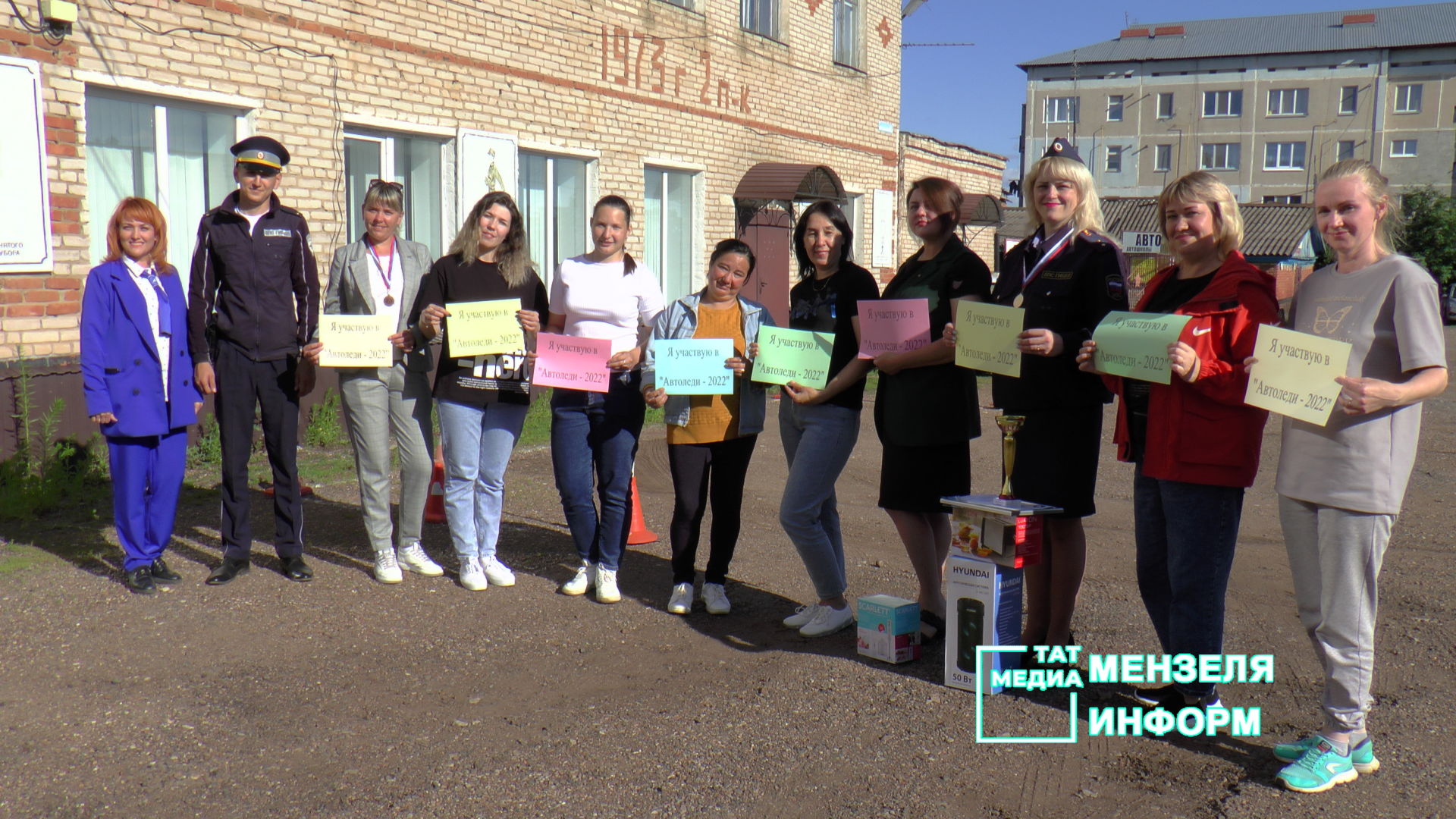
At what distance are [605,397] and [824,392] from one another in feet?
3.73

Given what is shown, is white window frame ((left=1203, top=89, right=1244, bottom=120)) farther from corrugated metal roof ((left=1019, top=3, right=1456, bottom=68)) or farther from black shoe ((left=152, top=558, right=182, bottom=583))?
black shoe ((left=152, top=558, right=182, bottom=583))

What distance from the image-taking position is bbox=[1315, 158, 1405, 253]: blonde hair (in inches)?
125

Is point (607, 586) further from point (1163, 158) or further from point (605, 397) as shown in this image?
point (1163, 158)

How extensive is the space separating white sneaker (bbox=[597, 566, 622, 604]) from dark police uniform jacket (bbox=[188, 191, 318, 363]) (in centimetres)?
194

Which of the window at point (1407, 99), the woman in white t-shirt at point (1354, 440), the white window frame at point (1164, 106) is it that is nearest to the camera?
the woman in white t-shirt at point (1354, 440)

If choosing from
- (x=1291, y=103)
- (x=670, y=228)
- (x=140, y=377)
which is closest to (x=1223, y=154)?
(x=1291, y=103)

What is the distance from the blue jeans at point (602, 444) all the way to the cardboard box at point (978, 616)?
5.75 ft

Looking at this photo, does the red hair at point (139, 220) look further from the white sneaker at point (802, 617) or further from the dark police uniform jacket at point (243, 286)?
the white sneaker at point (802, 617)

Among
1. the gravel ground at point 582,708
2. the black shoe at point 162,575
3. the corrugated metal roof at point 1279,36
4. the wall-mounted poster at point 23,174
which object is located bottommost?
the gravel ground at point 582,708

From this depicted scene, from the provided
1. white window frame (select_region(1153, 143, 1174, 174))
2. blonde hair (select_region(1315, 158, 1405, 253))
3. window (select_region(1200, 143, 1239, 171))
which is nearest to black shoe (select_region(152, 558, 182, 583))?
blonde hair (select_region(1315, 158, 1405, 253))

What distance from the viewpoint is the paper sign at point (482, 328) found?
201 inches

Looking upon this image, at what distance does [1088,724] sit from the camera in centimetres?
381

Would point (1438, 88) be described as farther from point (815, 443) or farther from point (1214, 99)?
point (815, 443)

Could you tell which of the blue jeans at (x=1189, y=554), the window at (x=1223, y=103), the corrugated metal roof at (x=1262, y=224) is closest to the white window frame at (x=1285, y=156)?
the window at (x=1223, y=103)
